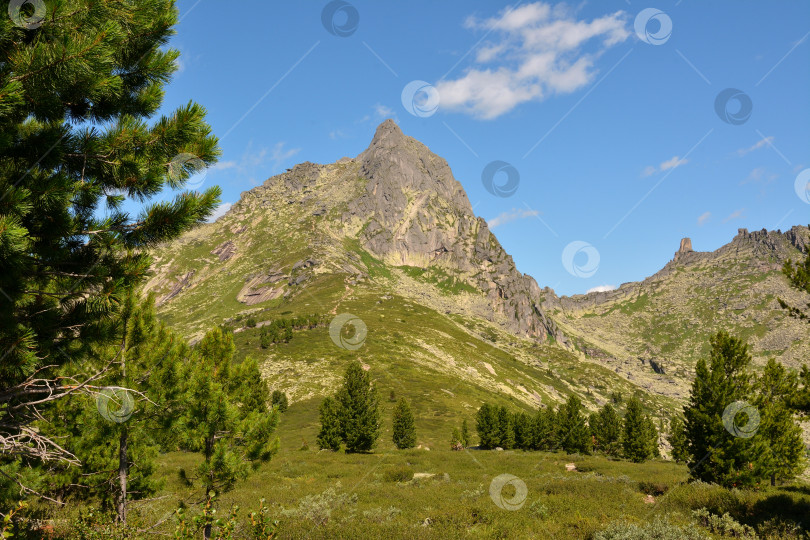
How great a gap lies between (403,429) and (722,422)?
40.2 metres

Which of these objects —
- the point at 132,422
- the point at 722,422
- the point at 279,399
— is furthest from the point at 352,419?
the point at 132,422

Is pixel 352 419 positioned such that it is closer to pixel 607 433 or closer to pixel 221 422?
pixel 607 433

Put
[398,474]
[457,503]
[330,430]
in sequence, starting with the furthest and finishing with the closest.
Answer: [330,430], [398,474], [457,503]

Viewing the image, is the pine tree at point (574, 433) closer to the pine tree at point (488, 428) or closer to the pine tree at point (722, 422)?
the pine tree at point (488, 428)

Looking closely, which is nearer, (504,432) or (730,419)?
(730,419)

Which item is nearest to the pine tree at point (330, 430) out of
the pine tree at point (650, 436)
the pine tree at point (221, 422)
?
the pine tree at point (221, 422)

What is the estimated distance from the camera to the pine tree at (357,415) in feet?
156

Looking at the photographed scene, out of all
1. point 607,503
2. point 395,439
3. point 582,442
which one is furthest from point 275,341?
point 607,503

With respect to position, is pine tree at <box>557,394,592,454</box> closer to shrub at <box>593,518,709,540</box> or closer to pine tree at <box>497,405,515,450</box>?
pine tree at <box>497,405,515,450</box>

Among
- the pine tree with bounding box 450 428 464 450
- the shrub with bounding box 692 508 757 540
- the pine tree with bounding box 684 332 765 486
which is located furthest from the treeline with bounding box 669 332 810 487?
the pine tree with bounding box 450 428 464 450

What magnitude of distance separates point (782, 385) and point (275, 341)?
360ft

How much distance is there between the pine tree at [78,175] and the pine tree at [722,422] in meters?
24.0

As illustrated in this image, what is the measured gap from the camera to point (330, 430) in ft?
159

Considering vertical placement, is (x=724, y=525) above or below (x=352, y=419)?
below
